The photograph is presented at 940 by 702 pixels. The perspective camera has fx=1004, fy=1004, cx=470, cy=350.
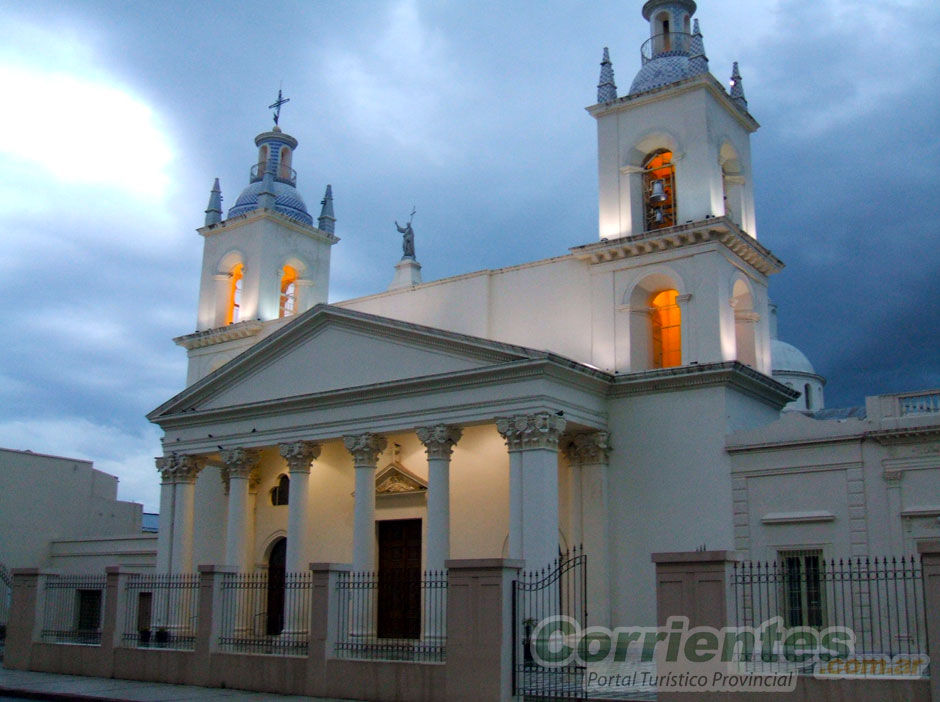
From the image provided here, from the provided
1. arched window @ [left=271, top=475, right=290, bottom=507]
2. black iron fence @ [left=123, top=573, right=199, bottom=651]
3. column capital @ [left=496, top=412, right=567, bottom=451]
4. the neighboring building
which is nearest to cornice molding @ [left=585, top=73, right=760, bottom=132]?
column capital @ [left=496, top=412, right=567, bottom=451]

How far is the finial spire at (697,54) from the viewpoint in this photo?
24.8m

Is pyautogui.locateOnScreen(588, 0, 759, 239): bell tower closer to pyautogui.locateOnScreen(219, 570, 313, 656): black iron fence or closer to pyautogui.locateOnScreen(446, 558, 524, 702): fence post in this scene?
pyautogui.locateOnScreen(219, 570, 313, 656): black iron fence

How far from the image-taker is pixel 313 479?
88.4 ft

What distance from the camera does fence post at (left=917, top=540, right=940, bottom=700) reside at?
11.1 metres

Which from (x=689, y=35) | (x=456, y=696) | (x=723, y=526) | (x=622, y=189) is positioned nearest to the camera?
(x=456, y=696)

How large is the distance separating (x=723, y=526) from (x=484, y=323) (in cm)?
802

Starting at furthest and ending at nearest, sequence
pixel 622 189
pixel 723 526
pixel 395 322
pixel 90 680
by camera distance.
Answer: pixel 622 189 → pixel 395 322 → pixel 723 526 → pixel 90 680

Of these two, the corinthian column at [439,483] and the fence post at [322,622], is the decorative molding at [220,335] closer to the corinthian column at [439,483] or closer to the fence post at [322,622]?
the corinthian column at [439,483]

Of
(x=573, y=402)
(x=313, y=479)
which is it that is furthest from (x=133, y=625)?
(x=573, y=402)

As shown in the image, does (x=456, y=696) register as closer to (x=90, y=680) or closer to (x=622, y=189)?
(x=90, y=680)

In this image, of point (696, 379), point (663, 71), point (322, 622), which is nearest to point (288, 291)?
point (663, 71)

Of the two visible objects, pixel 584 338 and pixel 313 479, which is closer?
pixel 584 338

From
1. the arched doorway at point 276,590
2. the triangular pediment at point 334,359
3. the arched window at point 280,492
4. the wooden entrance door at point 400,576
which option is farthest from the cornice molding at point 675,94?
the arched doorway at point 276,590

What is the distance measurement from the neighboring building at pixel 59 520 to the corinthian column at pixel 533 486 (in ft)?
54.2
